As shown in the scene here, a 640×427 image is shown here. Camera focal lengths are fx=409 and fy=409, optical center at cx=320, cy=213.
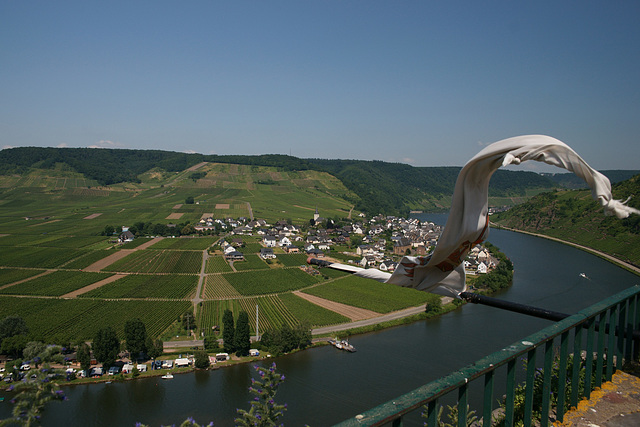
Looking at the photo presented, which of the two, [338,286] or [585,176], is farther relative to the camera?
[338,286]

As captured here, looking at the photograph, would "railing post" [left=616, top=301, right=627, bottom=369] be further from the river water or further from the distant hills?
the distant hills

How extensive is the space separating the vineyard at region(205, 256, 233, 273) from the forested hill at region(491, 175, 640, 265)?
2666 centimetres

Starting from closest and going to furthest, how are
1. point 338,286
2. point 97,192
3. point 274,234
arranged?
point 338,286
point 274,234
point 97,192

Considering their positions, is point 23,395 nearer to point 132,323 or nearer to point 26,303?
point 132,323

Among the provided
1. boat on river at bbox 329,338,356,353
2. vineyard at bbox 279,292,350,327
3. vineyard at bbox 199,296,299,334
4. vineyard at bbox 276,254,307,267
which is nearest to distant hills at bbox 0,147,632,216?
vineyard at bbox 276,254,307,267

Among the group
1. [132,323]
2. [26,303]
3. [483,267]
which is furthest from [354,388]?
[483,267]

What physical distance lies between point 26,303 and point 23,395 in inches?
1033

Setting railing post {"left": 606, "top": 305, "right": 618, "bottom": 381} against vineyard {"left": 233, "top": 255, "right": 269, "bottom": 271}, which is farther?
vineyard {"left": 233, "top": 255, "right": 269, "bottom": 271}

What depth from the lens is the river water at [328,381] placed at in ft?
42.9

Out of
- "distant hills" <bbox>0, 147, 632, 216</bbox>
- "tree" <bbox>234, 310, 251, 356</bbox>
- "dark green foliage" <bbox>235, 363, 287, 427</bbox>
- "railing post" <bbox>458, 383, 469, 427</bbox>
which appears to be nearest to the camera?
"railing post" <bbox>458, 383, 469, 427</bbox>

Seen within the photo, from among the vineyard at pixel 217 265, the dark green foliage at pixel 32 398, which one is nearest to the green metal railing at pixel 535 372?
the dark green foliage at pixel 32 398

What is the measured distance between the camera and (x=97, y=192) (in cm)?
7800

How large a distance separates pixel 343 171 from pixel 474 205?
5090 inches

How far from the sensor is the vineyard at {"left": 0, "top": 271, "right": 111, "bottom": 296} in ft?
81.7
